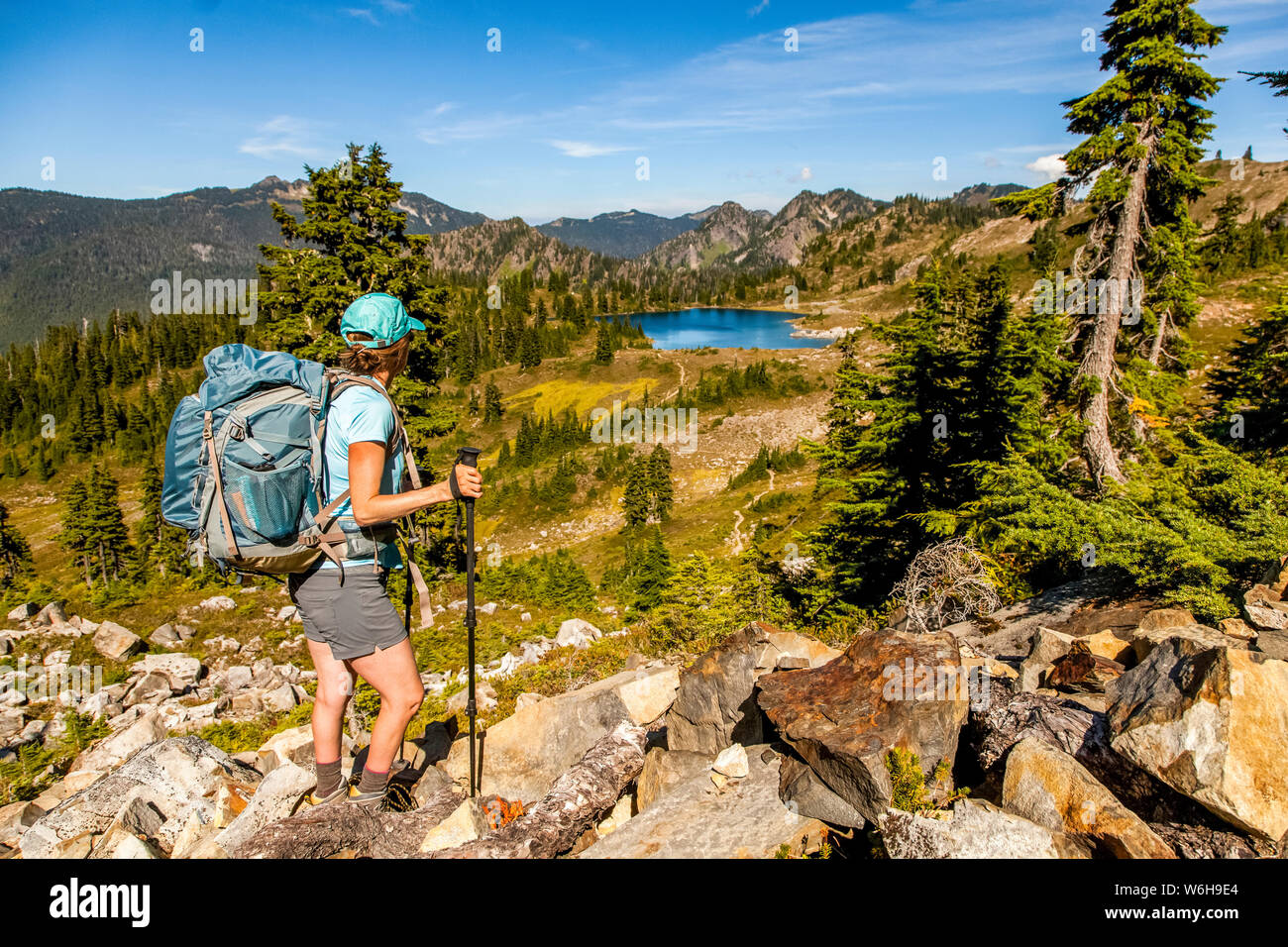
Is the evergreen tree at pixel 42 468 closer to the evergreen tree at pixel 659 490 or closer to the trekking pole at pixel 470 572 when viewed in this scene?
the evergreen tree at pixel 659 490

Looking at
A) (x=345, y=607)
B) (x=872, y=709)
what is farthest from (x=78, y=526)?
(x=872, y=709)

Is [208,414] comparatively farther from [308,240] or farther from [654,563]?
[654,563]

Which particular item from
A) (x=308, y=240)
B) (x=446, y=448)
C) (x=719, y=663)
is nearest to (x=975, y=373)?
(x=719, y=663)

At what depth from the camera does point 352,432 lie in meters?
3.78

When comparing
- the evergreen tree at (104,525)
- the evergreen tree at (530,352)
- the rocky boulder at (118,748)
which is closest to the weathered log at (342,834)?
the rocky boulder at (118,748)

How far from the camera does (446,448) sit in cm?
7800

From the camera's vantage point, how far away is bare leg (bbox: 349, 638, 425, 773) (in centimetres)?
418

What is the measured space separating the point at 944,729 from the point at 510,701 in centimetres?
560

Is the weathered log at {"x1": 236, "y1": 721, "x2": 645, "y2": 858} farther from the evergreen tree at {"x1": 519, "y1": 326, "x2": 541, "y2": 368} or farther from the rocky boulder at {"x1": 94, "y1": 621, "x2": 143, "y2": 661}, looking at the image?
the evergreen tree at {"x1": 519, "y1": 326, "x2": 541, "y2": 368}

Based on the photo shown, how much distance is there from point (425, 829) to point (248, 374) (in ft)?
10.5

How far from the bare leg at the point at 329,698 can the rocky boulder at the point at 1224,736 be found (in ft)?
15.8

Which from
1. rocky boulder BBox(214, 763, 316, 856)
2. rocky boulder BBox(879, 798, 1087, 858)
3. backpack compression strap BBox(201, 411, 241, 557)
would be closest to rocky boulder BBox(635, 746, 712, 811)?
rocky boulder BBox(879, 798, 1087, 858)

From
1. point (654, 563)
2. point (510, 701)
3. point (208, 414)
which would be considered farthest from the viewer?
point (654, 563)
